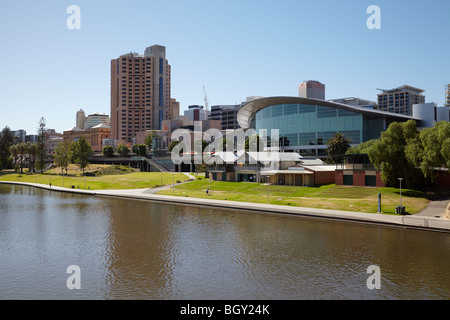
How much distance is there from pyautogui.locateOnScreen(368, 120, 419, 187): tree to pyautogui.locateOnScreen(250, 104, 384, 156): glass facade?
50055 millimetres

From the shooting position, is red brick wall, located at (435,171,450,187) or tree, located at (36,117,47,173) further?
tree, located at (36,117,47,173)

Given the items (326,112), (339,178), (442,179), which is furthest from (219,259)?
(326,112)

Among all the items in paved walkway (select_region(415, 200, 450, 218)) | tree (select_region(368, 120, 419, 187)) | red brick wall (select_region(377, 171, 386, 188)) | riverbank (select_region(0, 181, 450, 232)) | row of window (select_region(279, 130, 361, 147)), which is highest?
row of window (select_region(279, 130, 361, 147))

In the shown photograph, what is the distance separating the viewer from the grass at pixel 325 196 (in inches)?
1731

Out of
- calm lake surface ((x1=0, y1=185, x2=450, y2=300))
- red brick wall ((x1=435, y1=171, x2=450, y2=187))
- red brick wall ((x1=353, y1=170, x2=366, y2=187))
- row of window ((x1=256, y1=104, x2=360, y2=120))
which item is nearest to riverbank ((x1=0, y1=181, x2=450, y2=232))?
calm lake surface ((x1=0, y1=185, x2=450, y2=300))

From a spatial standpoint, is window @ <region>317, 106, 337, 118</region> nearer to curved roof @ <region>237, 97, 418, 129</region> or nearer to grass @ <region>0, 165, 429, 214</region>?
curved roof @ <region>237, 97, 418, 129</region>

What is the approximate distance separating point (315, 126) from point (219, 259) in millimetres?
Result: 87142

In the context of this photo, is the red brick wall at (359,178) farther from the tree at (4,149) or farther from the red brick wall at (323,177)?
the tree at (4,149)

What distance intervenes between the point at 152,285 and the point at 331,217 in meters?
25.0

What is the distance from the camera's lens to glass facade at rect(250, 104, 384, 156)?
101m

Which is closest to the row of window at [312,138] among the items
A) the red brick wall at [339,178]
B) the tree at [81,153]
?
the red brick wall at [339,178]

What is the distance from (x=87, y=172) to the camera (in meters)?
122

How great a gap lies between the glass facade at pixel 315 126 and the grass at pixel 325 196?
42.4 metres
